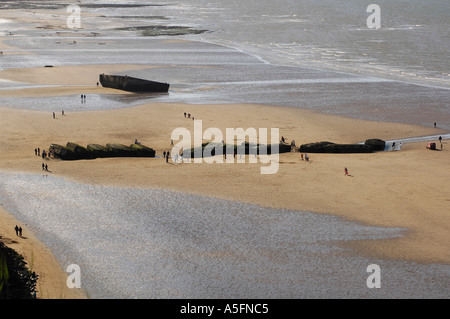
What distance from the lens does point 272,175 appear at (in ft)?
116

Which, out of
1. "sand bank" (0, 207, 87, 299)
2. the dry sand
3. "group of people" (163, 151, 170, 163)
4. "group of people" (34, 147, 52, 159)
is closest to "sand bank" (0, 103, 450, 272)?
the dry sand

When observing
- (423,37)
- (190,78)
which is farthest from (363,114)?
(423,37)

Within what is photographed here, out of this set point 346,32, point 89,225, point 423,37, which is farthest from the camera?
point 346,32

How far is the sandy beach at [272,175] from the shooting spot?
85.9 feet

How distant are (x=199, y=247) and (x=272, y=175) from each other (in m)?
11.0

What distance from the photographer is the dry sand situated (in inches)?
1038

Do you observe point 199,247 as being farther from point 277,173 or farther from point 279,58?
point 279,58

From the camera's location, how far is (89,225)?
2759cm

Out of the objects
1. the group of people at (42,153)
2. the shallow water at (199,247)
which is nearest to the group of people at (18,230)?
the shallow water at (199,247)

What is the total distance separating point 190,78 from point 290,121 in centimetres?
2128

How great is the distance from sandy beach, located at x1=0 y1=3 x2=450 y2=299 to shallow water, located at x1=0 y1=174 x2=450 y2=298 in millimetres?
946

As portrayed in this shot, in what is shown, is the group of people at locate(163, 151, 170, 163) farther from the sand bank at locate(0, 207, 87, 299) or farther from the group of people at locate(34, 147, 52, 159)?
the sand bank at locate(0, 207, 87, 299)

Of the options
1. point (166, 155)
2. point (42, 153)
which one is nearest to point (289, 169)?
point (166, 155)
